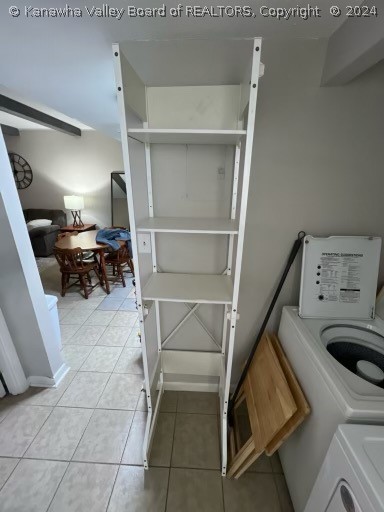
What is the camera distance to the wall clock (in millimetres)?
5161

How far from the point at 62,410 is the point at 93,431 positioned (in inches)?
12.7

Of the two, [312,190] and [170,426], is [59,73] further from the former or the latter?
[170,426]

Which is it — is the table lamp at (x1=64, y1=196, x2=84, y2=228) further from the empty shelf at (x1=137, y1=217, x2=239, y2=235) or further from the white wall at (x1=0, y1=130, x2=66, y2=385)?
the empty shelf at (x1=137, y1=217, x2=239, y2=235)

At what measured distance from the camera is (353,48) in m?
0.89

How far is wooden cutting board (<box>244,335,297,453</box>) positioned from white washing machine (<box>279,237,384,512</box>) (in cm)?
9

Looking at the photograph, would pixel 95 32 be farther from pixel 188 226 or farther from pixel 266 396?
pixel 266 396

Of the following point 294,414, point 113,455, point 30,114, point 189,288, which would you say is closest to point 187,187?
point 189,288

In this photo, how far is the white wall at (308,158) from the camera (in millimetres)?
1133

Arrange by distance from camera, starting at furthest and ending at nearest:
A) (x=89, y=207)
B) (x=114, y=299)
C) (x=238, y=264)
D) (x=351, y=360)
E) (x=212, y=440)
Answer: (x=89, y=207), (x=114, y=299), (x=212, y=440), (x=351, y=360), (x=238, y=264)

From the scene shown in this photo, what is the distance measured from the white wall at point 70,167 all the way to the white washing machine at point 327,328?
493 cm

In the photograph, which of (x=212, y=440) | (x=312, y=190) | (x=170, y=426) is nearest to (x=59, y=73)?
(x=312, y=190)

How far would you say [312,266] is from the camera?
133 cm

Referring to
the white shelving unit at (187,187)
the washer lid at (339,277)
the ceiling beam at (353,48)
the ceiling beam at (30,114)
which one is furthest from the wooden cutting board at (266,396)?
the ceiling beam at (30,114)

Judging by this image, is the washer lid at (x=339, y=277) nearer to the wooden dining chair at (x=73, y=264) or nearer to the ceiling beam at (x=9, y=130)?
the wooden dining chair at (x=73, y=264)
